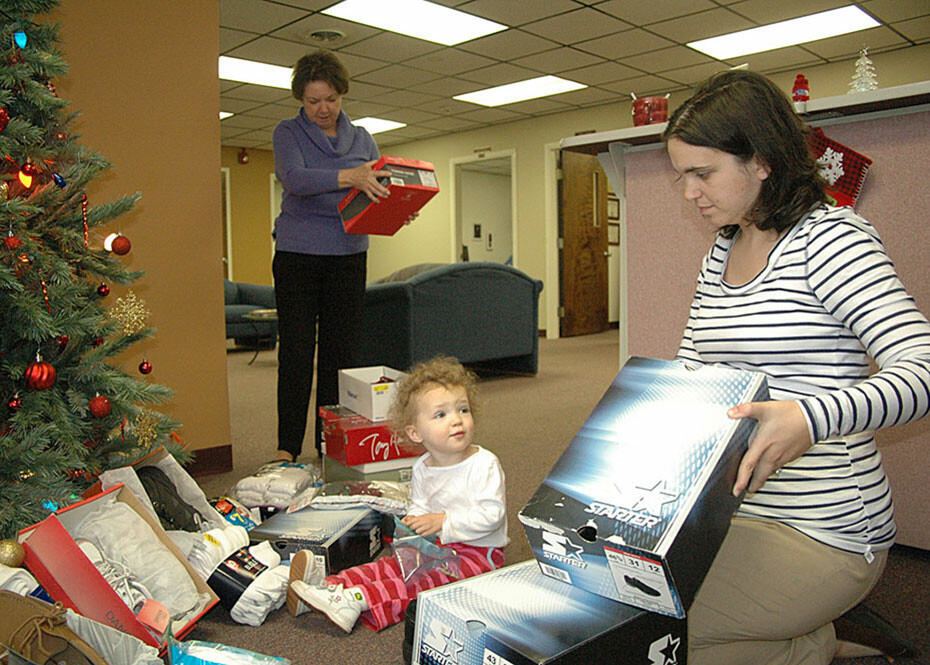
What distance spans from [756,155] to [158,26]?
7.33 ft

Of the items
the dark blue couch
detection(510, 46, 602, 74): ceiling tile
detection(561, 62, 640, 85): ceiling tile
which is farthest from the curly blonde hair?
detection(561, 62, 640, 85): ceiling tile

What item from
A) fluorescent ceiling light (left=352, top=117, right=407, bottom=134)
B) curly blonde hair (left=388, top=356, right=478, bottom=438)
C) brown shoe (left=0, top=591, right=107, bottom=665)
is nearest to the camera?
brown shoe (left=0, top=591, right=107, bottom=665)

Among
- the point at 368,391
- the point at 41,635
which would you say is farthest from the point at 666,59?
the point at 41,635

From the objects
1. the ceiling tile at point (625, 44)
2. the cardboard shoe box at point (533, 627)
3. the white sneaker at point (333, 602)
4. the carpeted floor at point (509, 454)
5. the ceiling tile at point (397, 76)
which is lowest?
the carpeted floor at point (509, 454)

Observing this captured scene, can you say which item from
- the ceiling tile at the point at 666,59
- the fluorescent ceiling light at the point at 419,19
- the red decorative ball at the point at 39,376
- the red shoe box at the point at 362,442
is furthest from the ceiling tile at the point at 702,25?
the red decorative ball at the point at 39,376

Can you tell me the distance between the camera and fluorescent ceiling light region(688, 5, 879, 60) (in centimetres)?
494

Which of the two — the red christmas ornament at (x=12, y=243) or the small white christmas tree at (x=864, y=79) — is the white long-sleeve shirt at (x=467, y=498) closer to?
the red christmas ornament at (x=12, y=243)

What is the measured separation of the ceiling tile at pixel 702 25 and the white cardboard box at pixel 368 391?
3727 millimetres

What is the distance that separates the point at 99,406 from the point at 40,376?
14 centimetres

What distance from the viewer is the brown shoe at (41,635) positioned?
3.54ft

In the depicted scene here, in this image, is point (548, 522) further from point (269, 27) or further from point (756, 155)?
point (269, 27)

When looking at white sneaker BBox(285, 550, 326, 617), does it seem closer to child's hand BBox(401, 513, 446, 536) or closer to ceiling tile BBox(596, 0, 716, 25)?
child's hand BBox(401, 513, 446, 536)

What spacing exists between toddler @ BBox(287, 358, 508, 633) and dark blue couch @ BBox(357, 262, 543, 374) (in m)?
2.30

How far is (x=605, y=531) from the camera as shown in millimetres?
828
